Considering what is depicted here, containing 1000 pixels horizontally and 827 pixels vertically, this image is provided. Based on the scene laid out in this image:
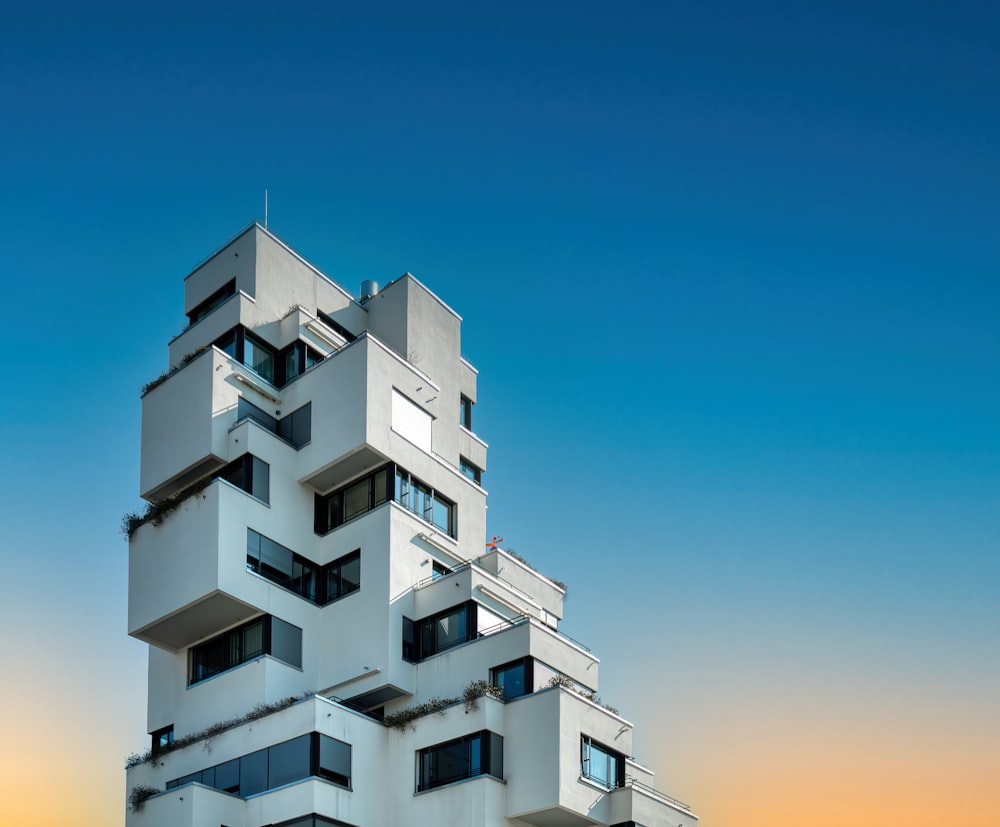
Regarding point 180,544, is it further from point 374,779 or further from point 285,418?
point 374,779

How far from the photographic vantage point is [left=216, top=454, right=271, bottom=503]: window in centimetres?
5338

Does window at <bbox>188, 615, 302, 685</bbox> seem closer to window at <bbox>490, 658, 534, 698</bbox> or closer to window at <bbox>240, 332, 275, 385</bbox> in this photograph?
window at <bbox>490, 658, 534, 698</bbox>

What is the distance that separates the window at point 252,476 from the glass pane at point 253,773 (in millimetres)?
9786

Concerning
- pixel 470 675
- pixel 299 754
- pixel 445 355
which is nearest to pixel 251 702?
pixel 299 754

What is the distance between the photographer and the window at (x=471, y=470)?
6284cm

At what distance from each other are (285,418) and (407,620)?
10009mm

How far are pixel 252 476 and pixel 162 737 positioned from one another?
10646mm

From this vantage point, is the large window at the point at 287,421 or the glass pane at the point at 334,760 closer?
the glass pane at the point at 334,760

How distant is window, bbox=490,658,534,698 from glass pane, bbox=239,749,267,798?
8305 mm

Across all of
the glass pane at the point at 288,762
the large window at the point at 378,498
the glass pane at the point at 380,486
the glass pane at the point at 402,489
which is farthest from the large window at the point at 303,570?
the glass pane at the point at 288,762

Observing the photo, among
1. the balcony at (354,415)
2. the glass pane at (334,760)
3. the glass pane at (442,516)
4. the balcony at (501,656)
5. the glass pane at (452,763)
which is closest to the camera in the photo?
the glass pane at (334,760)

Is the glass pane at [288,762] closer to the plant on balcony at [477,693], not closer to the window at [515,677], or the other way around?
the plant on balcony at [477,693]

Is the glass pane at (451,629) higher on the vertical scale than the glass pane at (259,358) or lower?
lower

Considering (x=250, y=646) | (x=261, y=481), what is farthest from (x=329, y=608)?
(x=261, y=481)
